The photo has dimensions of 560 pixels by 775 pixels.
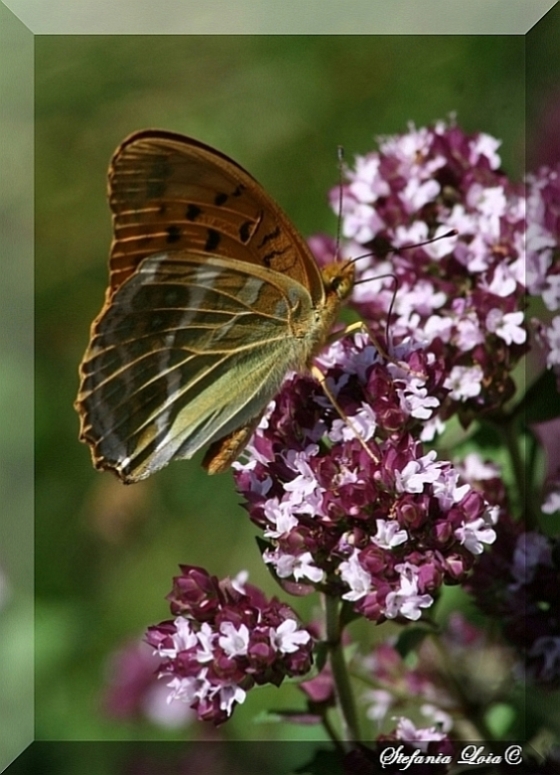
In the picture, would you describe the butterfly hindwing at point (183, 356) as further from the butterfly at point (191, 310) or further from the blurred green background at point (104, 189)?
the blurred green background at point (104, 189)

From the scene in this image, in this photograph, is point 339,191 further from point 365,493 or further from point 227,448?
point 365,493

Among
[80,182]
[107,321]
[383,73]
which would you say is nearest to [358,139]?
[383,73]

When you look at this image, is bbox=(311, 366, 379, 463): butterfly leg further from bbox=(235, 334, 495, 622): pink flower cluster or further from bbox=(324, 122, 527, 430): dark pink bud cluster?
bbox=(324, 122, 527, 430): dark pink bud cluster

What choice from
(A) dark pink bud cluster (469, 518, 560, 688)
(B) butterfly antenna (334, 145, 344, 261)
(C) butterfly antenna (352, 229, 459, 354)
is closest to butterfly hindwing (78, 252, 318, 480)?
(C) butterfly antenna (352, 229, 459, 354)

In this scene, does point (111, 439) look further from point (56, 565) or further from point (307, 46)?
point (307, 46)

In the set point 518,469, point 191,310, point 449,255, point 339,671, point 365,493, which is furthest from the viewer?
point 518,469

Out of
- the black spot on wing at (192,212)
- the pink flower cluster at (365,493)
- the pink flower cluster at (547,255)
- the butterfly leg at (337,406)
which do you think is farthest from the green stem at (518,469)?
the black spot on wing at (192,212)

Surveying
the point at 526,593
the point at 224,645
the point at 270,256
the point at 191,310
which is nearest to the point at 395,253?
the point at 270,256
